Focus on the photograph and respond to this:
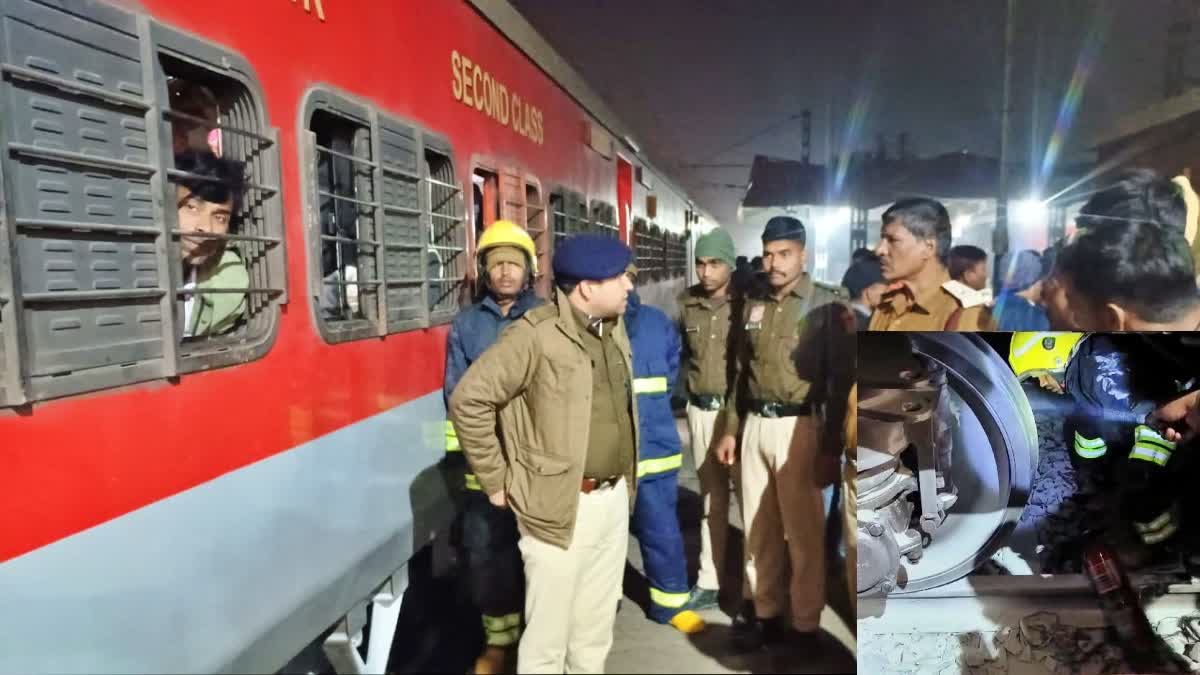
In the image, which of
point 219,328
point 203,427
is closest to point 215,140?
point 219,328

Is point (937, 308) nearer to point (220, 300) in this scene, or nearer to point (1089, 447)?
point (1089, 447)

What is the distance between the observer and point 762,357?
2.54 m

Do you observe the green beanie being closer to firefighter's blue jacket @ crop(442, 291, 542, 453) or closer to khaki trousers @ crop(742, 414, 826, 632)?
khaki trousers @ crop(742, 414, 826, 632)

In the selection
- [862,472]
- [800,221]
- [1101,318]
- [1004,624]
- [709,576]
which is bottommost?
[709,576]

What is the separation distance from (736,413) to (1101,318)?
1213mm

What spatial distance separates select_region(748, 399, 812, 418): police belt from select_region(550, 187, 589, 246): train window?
890 millimetres

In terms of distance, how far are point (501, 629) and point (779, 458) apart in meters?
1.10

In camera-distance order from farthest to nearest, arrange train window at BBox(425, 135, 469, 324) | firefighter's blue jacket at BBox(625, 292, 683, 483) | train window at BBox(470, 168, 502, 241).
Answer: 1. firefighter's blue jacket at BBox(625, 292, 683, 483)
2. train window at BBox(470, 168, 502, 241)
3. train window at BBox(425, 135, 469, 324)

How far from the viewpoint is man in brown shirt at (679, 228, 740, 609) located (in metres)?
2.59

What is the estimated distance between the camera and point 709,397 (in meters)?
2.75

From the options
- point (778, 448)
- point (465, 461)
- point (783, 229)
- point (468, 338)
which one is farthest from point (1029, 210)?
point (465, 461)

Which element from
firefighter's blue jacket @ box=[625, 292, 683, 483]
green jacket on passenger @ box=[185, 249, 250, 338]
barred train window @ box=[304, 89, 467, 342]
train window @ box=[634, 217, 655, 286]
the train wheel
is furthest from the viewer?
train window @ box=[634, 217, 655, 286]

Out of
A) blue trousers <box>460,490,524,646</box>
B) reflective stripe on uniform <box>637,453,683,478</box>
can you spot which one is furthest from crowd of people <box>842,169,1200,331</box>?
blue trousers <box>460,490,524,646</box>

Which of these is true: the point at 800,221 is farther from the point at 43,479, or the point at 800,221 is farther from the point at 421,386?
the point at 43,479
